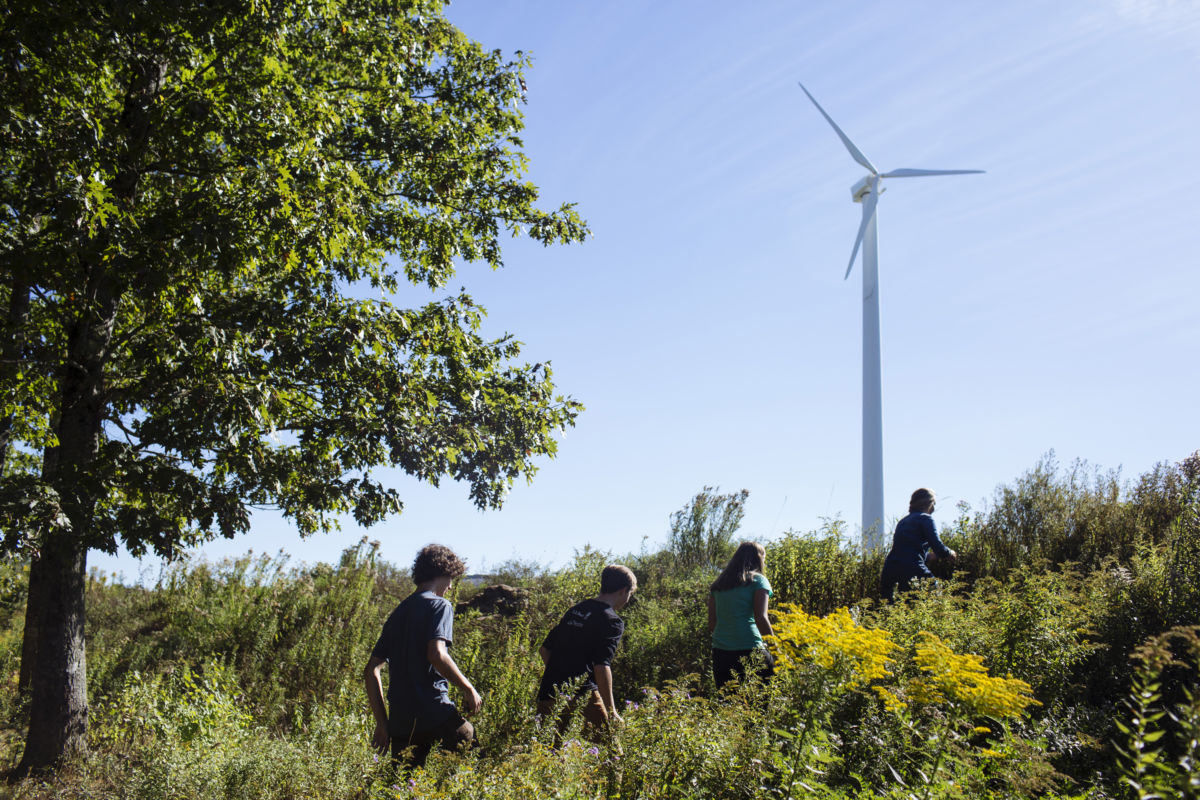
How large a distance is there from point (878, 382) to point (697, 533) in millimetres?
7385

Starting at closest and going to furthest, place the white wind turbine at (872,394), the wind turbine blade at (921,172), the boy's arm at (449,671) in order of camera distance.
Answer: the boy's arm at (449,671), the white wind turbine at (872,394), the wind turbine blade at (921,172)

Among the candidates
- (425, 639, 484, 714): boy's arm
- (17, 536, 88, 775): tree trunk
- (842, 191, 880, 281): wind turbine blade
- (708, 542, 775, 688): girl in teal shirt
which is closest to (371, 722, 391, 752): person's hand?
(425, 639, 484, 714): boy's arm

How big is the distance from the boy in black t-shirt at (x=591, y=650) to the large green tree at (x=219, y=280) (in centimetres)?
326

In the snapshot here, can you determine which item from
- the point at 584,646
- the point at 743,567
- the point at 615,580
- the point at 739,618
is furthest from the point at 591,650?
the point at 743,567

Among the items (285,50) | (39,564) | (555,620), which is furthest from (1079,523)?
(39,564)

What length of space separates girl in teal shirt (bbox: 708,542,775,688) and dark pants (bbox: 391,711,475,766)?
2.33 m

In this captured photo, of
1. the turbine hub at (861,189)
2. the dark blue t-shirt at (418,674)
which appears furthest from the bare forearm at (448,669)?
Answer: the turbine hub at (861,189)

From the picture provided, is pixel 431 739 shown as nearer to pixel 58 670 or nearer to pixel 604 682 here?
pixel 604 682

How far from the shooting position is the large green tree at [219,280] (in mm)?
6359

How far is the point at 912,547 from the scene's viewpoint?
7.57m

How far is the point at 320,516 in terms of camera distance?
26.5 feet

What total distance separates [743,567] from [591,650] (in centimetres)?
160

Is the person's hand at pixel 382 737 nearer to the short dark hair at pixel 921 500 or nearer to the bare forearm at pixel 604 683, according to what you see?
the bare forearm at pixel 604 683

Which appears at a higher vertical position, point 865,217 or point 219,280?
point 865,217
